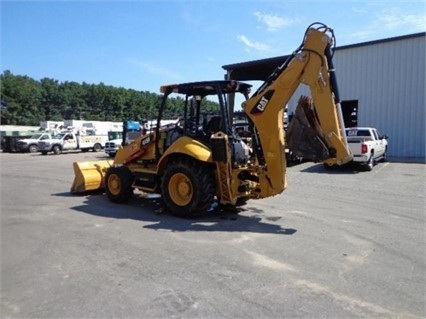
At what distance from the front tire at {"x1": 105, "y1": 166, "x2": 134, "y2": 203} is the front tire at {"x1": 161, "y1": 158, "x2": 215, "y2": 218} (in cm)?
143

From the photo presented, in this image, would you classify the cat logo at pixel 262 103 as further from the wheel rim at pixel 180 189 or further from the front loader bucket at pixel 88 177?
the front loader bucket at pixel 88 177

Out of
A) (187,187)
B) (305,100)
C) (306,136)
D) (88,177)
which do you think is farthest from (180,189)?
(88,177)

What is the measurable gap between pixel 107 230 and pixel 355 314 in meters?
4.60

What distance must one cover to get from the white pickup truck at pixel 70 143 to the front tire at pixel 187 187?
28691 mm

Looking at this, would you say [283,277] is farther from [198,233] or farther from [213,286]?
[198,233]

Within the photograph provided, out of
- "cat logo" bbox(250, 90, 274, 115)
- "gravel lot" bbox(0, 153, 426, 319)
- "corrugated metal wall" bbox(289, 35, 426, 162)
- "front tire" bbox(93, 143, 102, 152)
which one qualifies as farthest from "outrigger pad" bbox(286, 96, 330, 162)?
"front tire" bbox(93, 143, 102, 152)

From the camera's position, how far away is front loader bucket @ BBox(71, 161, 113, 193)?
11.0 m

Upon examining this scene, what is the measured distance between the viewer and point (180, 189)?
8.38 metres

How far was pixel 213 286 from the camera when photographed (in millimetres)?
4723

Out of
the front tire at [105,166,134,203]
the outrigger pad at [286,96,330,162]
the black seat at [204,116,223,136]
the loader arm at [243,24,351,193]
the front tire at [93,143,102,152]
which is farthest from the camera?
the front tire at [93,143,102,152]

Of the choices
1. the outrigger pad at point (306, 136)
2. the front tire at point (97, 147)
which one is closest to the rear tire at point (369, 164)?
the outrigger pad at point (306, 136)

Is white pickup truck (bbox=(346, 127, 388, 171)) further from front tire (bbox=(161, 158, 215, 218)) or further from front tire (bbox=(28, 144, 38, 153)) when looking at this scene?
front tire (bbox=(28, 144, 38, 153))

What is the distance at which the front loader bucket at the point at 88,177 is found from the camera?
11.0 meters

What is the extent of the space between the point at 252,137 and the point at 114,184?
11.9 ft
